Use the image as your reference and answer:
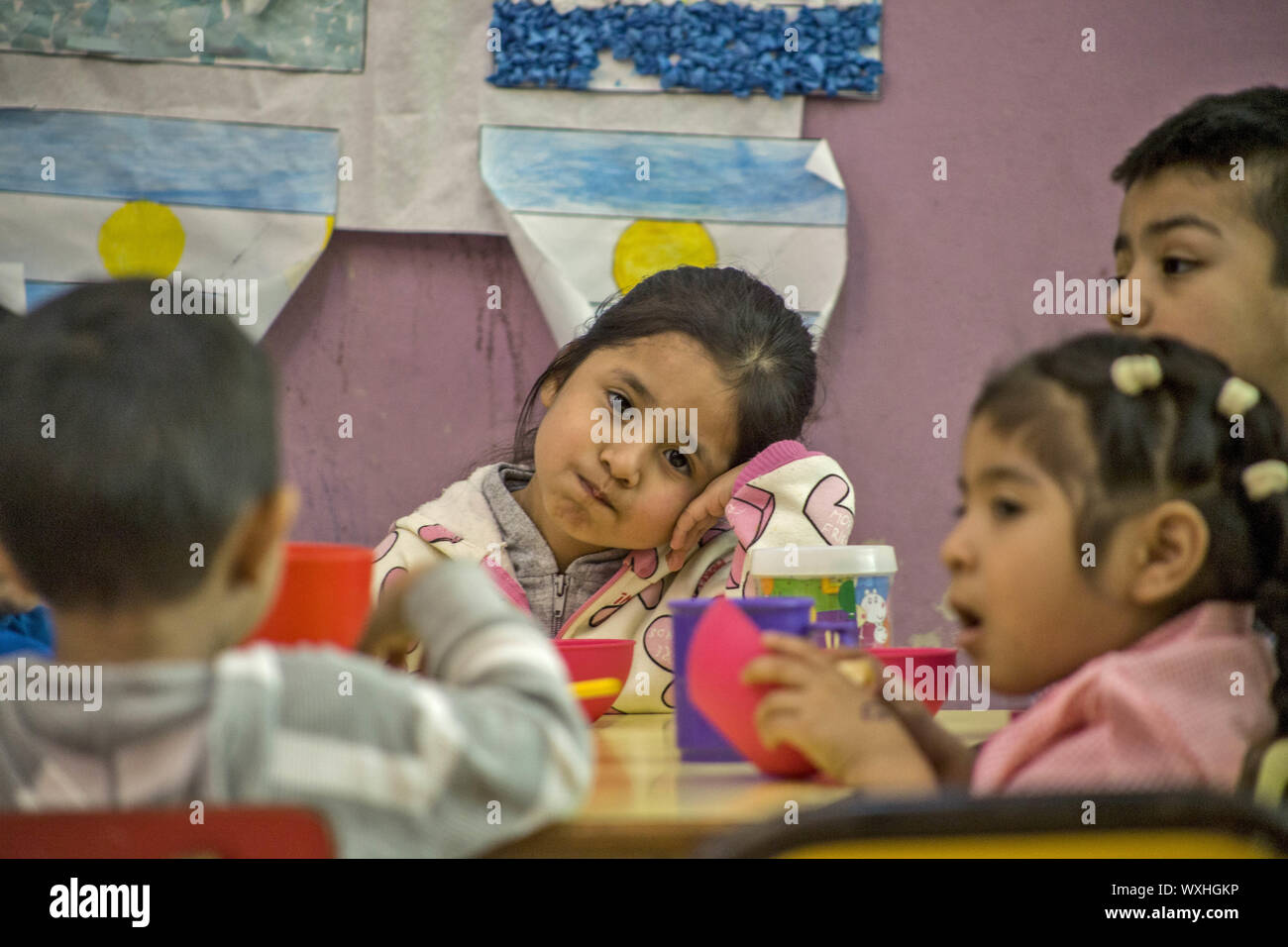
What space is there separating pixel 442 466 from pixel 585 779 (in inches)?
60.7

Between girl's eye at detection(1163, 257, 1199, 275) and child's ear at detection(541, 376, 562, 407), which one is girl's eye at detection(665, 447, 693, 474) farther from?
girl's eye at detection(1163, 257, 1199, 275)

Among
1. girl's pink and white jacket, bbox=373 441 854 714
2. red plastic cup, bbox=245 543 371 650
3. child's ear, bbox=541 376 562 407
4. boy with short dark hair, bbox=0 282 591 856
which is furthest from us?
child's ear, bbox=541 376 562 407

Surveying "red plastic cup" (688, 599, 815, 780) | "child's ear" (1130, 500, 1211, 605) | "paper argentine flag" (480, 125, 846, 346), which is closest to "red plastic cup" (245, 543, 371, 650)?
"red plastic cup" (688, 599, 815, 780)

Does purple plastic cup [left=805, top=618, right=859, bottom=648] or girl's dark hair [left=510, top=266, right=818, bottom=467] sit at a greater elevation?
girl's dark hair [left=510, top=266, right=818, bottom=467]

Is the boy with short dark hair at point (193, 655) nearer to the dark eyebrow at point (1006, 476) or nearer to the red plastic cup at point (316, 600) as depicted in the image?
the red plastic cup at point (316, 600)

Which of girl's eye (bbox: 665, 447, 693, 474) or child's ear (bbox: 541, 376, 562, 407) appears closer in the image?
girl's eye (bbox: 665, 447, 693, 474)

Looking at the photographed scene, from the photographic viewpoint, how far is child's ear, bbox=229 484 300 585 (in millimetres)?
634

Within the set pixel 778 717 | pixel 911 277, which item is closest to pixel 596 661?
pixel 778 717

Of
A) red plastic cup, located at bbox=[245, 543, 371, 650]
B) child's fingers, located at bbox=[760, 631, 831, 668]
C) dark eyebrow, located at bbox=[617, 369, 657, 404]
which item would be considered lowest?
child's fingers, located at bbox=[760, 631, 831, 668]

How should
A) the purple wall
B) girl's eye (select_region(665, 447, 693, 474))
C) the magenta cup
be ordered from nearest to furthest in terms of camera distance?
the magenta cup → girl's eye (select_region(665, 447, 693, 474)) → the purple wall

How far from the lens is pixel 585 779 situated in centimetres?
65

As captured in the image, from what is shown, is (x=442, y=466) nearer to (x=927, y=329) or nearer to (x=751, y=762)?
(x=927, y=329)

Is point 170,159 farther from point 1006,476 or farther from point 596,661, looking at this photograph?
point 1006,476
